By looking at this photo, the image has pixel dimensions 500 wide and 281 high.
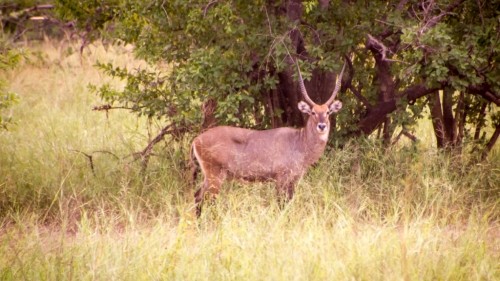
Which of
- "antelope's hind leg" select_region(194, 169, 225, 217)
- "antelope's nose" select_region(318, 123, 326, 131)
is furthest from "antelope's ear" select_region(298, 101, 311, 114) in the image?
"antelope's hind leg" select_region(194, 169, 225, 217)

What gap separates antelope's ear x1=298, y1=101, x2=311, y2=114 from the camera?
23.6ft

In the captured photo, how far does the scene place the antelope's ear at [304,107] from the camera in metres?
7.18

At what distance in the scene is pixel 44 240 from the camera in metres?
5.69

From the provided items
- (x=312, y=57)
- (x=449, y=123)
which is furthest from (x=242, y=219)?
(x=449, y=123)

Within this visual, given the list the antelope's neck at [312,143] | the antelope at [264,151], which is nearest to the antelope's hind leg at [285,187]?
the antelope at [264,151]

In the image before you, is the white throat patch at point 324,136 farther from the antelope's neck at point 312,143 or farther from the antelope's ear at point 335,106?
the antelope's ear at point 335,106

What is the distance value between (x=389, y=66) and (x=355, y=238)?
2483mm

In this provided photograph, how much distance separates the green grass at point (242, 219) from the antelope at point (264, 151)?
0.43 ft

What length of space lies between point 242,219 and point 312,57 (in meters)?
1.93

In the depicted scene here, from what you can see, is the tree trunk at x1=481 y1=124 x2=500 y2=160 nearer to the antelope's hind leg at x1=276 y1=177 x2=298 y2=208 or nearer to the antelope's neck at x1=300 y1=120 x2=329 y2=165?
the antelope's neck at x1=300 y1=120 x2=329 y2=165

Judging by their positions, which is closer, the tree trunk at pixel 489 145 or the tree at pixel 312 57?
the tree at pixel 312 57

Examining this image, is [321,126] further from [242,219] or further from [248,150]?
[242,219]

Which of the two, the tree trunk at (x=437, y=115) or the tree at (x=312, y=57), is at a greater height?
the tree at (x=312, y=57)

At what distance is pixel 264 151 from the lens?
23.3 ft
